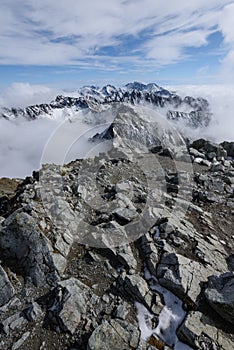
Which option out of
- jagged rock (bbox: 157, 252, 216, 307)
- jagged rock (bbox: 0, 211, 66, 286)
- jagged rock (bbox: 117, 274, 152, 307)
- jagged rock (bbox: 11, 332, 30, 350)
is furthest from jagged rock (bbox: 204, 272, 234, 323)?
jagged rock (bbox: 11, 332, 30, 350)

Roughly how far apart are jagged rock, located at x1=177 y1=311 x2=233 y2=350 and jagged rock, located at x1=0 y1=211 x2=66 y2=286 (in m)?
6.16

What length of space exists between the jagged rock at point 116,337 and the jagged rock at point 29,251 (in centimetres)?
351

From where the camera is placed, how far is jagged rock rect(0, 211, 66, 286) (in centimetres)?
1276

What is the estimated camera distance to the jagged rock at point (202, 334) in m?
10.1

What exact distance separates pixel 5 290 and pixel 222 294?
31.4 feet

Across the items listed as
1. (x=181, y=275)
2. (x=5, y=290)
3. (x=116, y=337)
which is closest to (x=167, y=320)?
(x=181, y=275)

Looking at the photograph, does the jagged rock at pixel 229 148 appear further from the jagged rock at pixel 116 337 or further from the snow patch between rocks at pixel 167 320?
the jagged rock at pixel 116 337

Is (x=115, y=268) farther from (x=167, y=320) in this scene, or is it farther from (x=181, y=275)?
(x=167, y=320)

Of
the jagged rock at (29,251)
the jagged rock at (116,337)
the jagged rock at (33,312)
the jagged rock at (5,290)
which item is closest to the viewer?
the jagged rock at (116,337)

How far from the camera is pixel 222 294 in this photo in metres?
11.3

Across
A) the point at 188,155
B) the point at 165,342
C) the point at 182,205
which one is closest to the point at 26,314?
the point at 165,342

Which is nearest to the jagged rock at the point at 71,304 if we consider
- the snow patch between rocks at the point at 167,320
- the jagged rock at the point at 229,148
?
A: the snow patch between rocks at the point at 167,320

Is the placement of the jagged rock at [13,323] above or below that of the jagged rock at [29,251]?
below

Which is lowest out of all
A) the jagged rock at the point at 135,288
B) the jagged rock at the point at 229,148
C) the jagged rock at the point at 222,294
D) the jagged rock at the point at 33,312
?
the jagged rock at the point at 33,312
